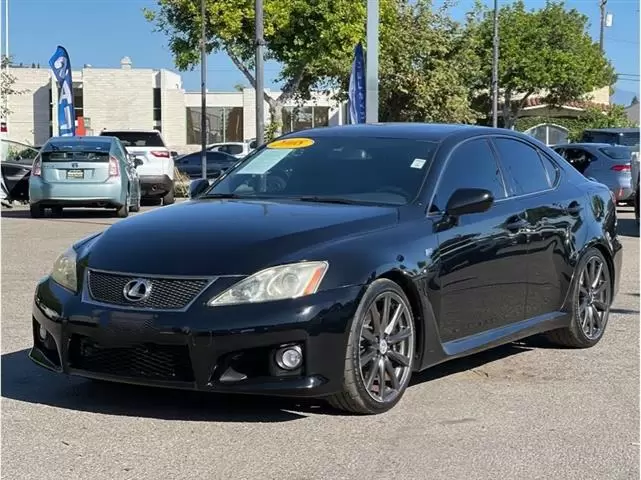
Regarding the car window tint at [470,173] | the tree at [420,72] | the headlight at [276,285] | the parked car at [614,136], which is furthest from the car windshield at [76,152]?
the tree at [420,72]

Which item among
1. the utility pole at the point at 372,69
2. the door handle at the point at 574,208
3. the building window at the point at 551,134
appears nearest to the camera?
the door handle at the point at 574,208

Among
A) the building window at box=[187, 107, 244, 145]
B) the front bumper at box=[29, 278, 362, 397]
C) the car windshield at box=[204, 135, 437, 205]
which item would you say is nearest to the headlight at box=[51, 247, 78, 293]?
the front bumper at box=[29, 278, 362, 397]

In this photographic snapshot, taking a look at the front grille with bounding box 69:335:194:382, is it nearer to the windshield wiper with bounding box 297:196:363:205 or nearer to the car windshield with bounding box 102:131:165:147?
the windshield wiper with bounding box 297:196:363:205

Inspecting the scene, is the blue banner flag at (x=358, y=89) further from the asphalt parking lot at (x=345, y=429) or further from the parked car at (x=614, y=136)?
the asphalt parking lot at (x=345, y=429)

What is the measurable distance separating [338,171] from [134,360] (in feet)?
6.13

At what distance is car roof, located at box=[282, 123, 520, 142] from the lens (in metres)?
6.29

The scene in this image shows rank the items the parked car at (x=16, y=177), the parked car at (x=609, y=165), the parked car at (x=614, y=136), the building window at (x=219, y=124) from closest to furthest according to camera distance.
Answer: the parked car at (x=609, y=165)
the parked car at (x=16, y=177)
the parked car at (x=614, y=136)
the building window at (x=219, y=124)

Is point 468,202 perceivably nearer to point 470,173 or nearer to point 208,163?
point 470,173

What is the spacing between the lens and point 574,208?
6938mm

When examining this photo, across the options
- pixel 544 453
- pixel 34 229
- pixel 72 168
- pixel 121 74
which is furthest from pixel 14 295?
pixel 121 74

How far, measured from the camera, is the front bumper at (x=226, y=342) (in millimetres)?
4676

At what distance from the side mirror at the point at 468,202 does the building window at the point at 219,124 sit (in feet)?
183

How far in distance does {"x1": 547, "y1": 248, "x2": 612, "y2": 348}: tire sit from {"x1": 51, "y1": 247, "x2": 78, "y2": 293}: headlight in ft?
11.1

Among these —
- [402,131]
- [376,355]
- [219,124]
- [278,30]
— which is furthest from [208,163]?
[376,355]
